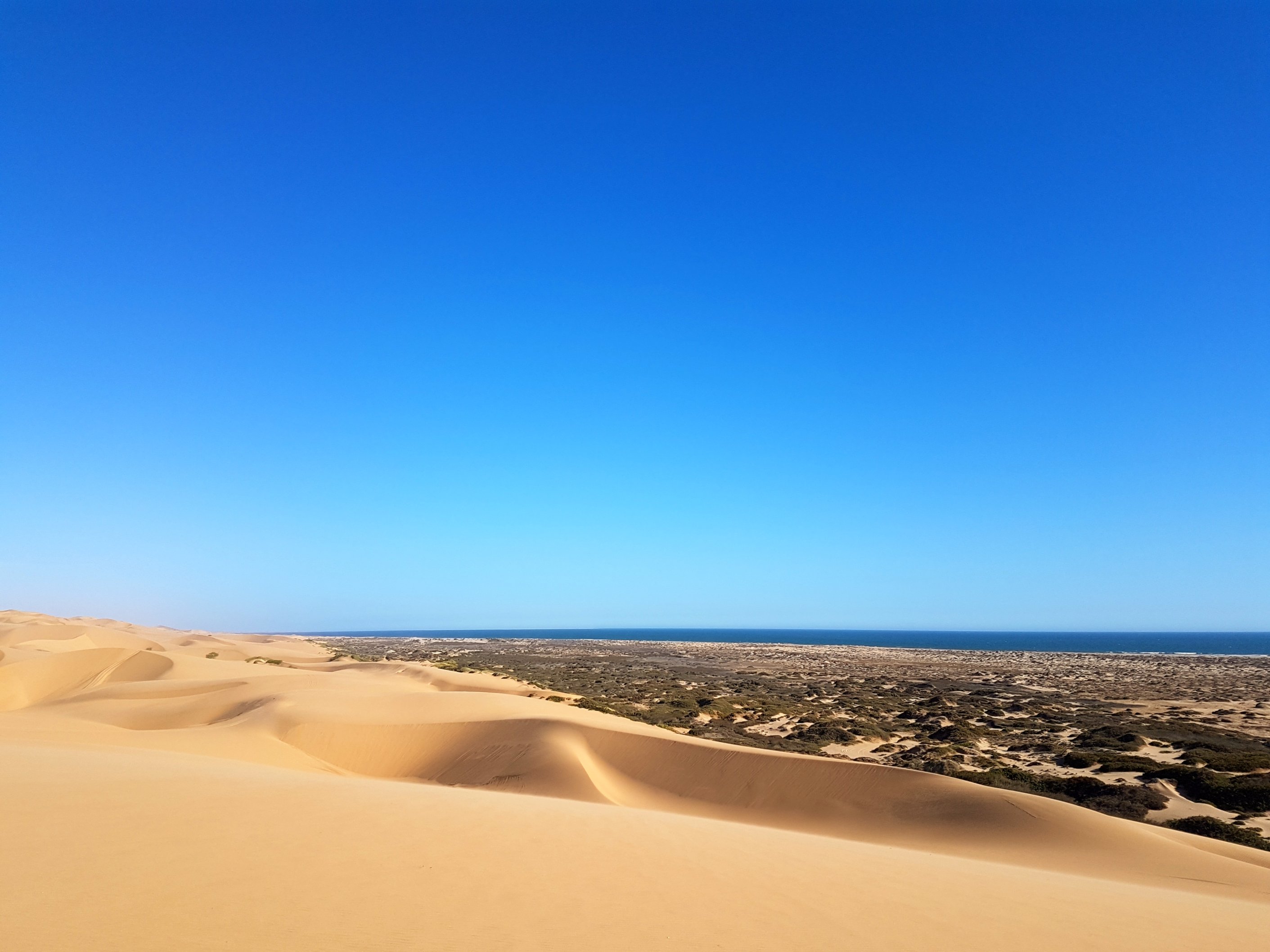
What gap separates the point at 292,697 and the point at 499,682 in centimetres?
1244

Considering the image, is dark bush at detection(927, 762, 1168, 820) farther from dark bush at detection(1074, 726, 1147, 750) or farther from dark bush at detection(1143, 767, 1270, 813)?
dark bush at detection(1074, 726, 1147, 750)

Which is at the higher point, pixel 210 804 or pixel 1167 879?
pixel 210 804

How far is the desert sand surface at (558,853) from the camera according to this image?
Answer: 5.93m

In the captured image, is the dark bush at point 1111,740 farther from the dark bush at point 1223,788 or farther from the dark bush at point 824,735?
the dark bush at point 824,735

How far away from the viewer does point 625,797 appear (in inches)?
642

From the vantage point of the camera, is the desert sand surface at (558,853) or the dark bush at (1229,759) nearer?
the desert sand surface at (558,853)

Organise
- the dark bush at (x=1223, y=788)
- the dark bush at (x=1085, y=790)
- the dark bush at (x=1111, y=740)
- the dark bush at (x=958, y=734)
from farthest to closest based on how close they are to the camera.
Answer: the dark bush at (x=958, y=734) → the dark bush at (x=1111, y=740) → the dark bush at (x=1085, y=790) → the dark bush at (x=1223, y=788)

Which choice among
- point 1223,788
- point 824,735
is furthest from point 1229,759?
point 824,735

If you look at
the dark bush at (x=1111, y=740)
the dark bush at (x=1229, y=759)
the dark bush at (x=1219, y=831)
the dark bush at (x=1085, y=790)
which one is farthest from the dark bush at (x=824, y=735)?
the dark bush at (x=1219, y=831)

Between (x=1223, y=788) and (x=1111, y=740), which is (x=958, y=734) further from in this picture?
(x=1223, y=788)

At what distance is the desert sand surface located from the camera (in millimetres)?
5930

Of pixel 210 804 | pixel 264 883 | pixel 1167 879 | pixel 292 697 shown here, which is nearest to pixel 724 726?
pixel 292 697

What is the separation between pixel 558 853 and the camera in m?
8.37

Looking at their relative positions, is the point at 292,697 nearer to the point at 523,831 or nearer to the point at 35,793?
the point at 35,793
